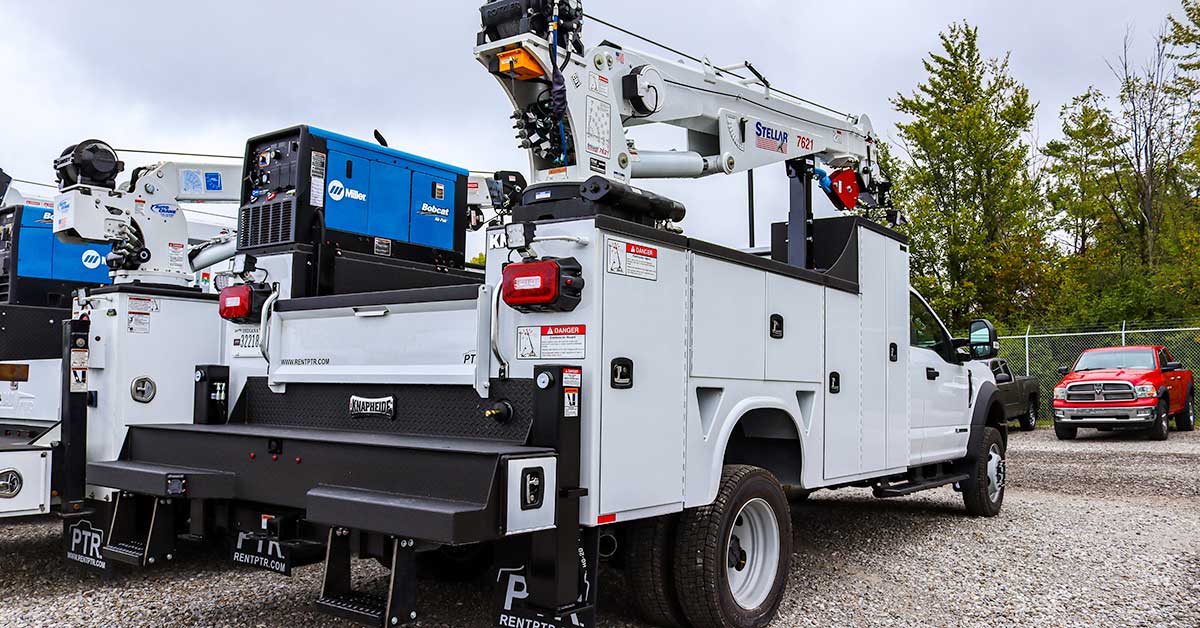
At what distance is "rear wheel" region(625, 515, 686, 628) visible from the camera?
4.40 m

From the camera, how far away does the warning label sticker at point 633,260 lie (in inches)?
155

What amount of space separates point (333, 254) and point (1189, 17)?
31.6 meters

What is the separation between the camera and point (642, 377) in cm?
405

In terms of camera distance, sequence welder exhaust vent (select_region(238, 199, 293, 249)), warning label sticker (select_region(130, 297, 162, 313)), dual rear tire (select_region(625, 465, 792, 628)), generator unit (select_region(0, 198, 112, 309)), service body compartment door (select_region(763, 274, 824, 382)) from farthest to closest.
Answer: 1. generator unit (select_region(0, 198, 112, 309))
2. welder exhaust vent (select_region(238, 199, 293, 249))
3. warning label sticker (select_region(130, 297, 162, 313))
4. service body compartment door (select_region(763, 274, 824, 382))
5. dual rear tire (select_region(625, 465, 792, 628))

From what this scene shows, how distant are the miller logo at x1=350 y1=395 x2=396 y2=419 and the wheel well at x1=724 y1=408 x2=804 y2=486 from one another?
1753 millimetres

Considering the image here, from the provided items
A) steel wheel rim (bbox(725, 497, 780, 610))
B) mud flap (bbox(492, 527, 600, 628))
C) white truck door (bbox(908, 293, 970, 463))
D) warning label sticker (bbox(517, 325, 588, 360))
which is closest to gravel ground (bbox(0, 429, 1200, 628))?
steel wheel rim (bbox(725, 497, 780, 610))

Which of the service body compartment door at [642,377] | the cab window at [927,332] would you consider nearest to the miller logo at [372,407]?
the service body compartment door at [642,377]

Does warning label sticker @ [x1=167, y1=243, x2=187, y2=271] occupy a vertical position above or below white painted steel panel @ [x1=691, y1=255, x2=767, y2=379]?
above

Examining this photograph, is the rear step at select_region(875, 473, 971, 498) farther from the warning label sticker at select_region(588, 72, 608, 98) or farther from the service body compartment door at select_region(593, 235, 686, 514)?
the warning label sticker at select_region(588, 72, 608, 98)

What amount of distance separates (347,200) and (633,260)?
2.99 meters

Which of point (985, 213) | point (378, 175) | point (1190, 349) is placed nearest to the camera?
point (378, 175)

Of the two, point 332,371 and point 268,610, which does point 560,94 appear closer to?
point 332,371

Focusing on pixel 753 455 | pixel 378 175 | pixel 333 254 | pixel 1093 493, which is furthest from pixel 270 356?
pixel 1093 493

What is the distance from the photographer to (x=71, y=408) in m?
5.52
